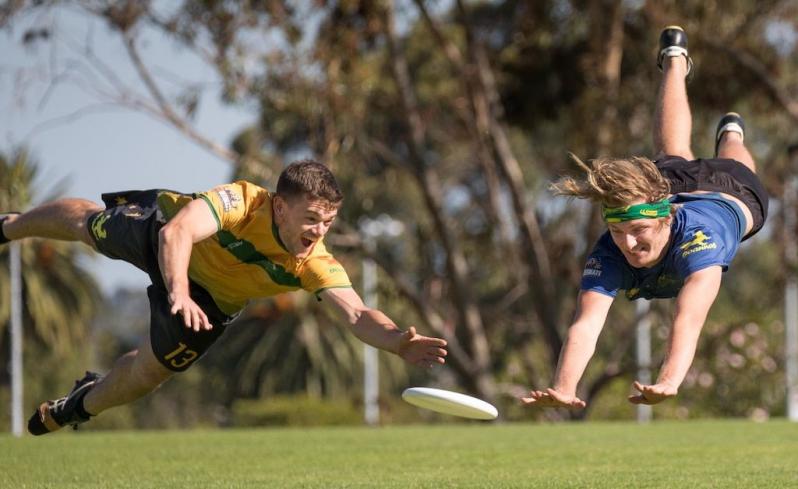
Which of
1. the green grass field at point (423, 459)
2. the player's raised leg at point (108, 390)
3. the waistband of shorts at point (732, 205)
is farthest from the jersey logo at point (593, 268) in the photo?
the player's raised leg at point (108, 390)

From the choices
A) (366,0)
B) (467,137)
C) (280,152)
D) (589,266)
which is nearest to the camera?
(589,266)

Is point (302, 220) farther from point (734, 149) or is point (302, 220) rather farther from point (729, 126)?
point (729, 126)

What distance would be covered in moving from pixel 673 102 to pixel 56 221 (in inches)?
170

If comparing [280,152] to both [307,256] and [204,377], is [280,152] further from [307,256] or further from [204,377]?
[307,256]

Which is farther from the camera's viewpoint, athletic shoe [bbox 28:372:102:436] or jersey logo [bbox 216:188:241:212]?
athletic shoe [bbox 28:372:102:436]

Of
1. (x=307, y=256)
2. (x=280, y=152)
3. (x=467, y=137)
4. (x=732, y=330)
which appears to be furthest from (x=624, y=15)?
(x=307, y=256)

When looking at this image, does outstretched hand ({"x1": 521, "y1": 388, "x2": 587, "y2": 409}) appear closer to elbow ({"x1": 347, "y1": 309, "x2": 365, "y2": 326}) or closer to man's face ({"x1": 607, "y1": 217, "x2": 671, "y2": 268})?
man's face ({"x1": 607, "y1": 217, "x2": 671, "y2": 268})

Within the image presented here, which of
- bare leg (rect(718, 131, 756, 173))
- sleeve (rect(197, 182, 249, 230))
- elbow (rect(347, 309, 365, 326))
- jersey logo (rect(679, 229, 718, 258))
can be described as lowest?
elbow (rect(347, 309, 365, 326))

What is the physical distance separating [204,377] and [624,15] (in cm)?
2230

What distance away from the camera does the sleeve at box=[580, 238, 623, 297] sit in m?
7.32

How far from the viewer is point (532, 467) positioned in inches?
368

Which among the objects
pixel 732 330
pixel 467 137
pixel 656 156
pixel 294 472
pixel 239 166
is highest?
pixel 467 137

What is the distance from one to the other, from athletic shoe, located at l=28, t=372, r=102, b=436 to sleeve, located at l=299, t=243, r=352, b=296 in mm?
1959

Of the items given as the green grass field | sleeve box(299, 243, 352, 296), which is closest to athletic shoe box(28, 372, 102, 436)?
the green grass field
